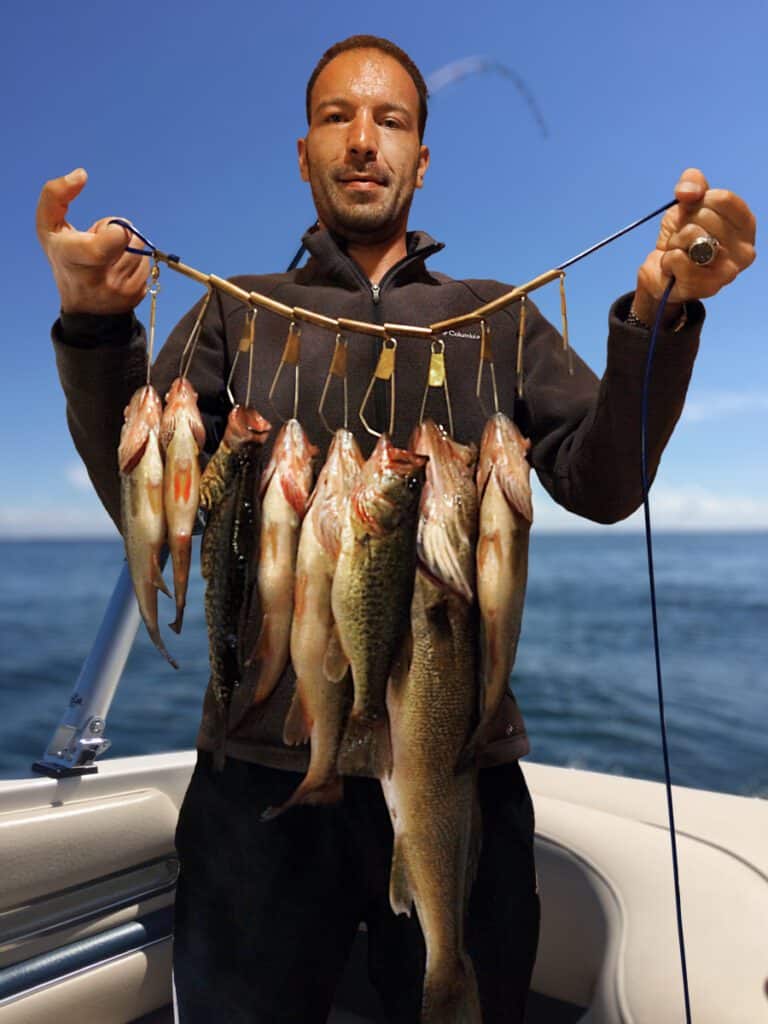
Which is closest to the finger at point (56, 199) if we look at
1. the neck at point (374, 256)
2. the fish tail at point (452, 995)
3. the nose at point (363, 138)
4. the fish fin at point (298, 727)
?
the nose at point (363, 138)

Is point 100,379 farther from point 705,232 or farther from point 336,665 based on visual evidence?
point 705,232

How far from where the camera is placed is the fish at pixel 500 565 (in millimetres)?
1954

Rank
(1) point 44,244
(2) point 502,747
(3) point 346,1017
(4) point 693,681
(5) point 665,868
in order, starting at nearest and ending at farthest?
(1) point 44,244 → (2) point 502,747 → (5) point 665,868 → (3) point 346,1017 → (4) point 693,681

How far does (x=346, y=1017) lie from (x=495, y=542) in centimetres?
266

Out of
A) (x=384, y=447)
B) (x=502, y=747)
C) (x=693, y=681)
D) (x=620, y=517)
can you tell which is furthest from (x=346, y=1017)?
(x=693, y=681)

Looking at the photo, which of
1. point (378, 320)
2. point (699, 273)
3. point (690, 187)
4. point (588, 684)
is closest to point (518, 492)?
point (699, 273)

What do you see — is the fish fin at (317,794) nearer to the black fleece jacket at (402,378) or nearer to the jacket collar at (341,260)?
the black fleece jacket at (402,378)

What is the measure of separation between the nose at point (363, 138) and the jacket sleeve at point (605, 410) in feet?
2.41

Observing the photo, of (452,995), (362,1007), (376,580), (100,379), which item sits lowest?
(362,1007)

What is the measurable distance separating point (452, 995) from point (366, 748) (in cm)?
59

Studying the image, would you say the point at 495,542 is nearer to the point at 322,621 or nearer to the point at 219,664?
the point at 322,621

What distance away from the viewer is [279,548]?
80.7 inches

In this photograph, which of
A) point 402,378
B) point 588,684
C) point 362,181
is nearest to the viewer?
point 402,378

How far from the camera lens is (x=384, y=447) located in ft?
6.55
